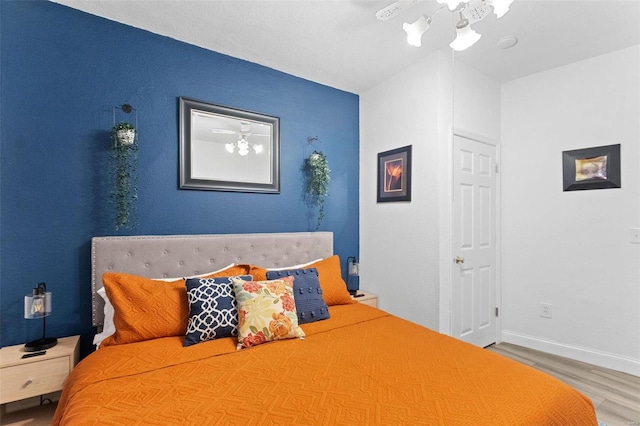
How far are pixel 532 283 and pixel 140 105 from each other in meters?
3.86

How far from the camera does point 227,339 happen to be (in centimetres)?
181

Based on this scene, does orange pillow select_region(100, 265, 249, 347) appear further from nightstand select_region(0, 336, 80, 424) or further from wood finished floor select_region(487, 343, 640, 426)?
wood finished floor select_region(487, 343, 640, 426)

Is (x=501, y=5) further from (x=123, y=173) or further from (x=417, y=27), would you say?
(x=123, y=173)

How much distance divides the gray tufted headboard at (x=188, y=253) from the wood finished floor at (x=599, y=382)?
2204 millimetres

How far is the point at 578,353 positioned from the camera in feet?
9.17

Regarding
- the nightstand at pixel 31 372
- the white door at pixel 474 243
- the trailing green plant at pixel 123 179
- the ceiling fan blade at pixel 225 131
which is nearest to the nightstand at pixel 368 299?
the white door at pixel 474 243

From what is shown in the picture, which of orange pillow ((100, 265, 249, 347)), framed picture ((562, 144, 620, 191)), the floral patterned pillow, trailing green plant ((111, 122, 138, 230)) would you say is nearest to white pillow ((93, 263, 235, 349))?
orange pillow ((100, 265, 249, 347))

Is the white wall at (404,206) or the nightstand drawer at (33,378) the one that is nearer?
the nightstand drawer at (33,378)

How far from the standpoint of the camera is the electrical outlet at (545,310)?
2.99 metres

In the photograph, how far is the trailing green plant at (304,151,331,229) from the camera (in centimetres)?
303

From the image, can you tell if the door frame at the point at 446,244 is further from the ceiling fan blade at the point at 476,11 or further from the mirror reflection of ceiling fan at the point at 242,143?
the mirror reflection of ceiling fan at the point at 242,143

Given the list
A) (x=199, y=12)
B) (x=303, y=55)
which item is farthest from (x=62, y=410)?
(x=303, y=55)

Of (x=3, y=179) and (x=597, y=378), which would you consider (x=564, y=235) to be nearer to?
(x=597, y=378)

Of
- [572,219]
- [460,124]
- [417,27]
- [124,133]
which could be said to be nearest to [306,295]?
[124,133]
